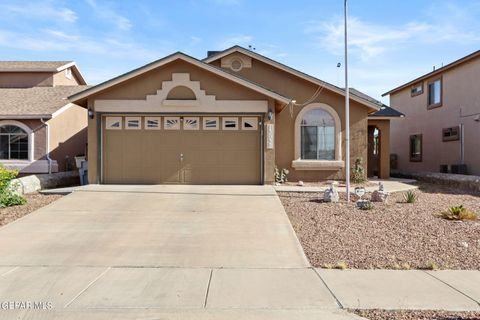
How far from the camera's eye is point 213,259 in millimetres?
7719

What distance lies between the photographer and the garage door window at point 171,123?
1558cm

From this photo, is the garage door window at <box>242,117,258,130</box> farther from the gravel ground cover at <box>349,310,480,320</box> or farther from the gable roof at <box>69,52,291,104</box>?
the gravel ground cover at <box>349,310,480,320</box>

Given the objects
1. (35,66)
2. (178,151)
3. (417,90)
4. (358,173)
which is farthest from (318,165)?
(35,66)

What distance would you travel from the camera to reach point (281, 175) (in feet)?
55.5

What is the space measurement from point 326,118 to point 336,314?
12.8 metres

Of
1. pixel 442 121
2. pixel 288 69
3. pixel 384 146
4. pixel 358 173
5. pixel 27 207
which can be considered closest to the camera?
pixel 27 207

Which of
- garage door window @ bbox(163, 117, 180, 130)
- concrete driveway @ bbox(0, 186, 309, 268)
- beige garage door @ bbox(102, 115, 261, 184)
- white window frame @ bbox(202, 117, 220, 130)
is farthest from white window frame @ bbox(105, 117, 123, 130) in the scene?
white window frame @ bbox(202, 117, 220, 130)

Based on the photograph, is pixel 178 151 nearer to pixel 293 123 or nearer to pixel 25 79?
pixel 293 123

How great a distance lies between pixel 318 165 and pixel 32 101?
14.0m

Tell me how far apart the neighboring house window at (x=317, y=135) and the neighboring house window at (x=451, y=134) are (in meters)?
7.86

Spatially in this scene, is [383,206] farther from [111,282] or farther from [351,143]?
[111,282]

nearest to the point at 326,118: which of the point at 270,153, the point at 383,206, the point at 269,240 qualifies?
the point at 270,153

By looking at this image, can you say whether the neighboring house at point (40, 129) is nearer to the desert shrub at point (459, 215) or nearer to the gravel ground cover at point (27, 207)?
the gravel ground cover at point (27, 207)

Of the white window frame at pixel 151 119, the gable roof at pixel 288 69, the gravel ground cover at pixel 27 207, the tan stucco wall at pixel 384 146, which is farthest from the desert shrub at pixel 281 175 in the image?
the gravel ground cover at pixel 27 207
